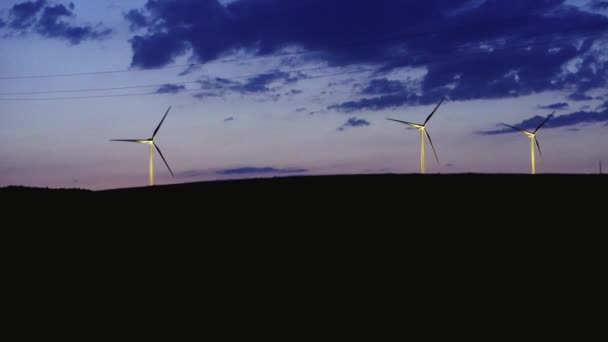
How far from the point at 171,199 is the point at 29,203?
1086 cm

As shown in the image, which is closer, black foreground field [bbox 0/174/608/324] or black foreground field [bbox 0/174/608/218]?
black foreground field [bbox 0/174/608/324]

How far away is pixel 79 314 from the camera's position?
83.8ft

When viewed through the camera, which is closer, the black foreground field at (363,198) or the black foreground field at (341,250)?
the black foreground field at (341,250)

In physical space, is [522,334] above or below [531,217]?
below

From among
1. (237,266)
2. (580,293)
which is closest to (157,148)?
(237,266)

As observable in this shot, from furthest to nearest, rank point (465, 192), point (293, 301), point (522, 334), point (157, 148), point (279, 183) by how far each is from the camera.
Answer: point (157, 148) → point (279, 183) → point (465, 192) → point (293, 301) → point (522, 334)

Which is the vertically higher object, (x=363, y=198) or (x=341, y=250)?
(x=363, y=198)

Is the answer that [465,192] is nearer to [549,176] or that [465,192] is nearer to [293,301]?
[549,176]

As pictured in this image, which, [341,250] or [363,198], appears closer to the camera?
[341,250]

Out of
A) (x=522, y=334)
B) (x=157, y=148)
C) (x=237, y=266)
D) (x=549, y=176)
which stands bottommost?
(x=522, y=334)

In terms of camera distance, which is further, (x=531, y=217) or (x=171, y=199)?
(x=171, y=199)

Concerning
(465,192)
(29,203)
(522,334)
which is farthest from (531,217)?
(29,203)

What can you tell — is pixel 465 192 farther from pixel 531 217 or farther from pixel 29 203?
pixel 29 203

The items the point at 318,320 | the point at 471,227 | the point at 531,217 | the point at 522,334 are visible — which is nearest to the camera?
the point at 522,334
